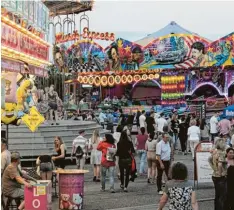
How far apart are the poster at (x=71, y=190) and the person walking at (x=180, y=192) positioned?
402 cm

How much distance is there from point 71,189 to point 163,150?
9.62 feet

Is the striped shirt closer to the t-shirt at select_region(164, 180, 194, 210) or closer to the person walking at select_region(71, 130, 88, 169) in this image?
the person walking at select_region(71, 130, 88, 169)

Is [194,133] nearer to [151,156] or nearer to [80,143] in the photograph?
[151,156]

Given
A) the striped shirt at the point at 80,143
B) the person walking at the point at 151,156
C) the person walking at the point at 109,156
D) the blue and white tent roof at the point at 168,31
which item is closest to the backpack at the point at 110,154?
the person walking at the point at 109,156

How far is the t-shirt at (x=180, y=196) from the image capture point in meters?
6.27

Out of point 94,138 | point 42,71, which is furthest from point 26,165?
point 42,71

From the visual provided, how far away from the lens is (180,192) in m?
6.30

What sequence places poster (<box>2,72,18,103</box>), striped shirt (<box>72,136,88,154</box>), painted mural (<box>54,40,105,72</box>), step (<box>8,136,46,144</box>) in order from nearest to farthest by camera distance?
poster (<box>2,72,18,103</box>)
striped shirt (<box>72,136,88,154</box>)
step (<box>8,136,46,144</box>)
painted mural (<box>54,40,105,72</box>)

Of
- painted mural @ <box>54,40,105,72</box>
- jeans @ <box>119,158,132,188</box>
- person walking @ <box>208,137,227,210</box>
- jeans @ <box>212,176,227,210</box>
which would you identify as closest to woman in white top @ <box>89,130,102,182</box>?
jeans @ <box>119,158,132,188</box>

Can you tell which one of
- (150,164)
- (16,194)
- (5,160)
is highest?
(5,160)

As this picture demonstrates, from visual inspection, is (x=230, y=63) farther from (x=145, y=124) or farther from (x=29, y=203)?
(x=29, y=203)

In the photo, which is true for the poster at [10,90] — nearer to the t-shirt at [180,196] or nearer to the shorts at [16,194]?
the shorts at [16,194]

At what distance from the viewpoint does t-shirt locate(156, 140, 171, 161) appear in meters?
12.5

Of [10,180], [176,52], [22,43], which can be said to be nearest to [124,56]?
[176,52]
